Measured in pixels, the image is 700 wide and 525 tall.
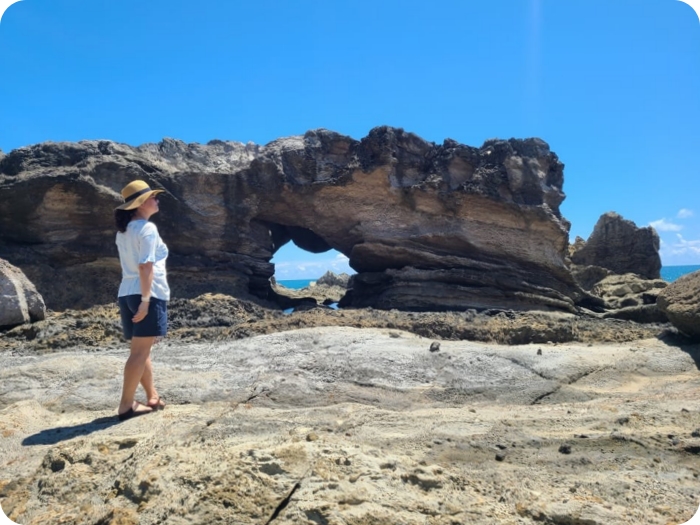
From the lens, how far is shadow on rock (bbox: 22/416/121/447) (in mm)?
4434

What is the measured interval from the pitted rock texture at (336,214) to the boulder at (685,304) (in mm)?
4236

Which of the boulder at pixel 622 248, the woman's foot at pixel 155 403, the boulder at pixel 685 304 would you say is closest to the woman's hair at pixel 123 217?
the woman's foot at pixel 155 403

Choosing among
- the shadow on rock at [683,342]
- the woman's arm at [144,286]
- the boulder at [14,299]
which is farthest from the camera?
the boulder at [14,299]

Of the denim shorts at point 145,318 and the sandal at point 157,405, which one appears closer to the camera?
the denim shorts at point 145,318

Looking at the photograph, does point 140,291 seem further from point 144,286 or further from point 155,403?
point 155,403

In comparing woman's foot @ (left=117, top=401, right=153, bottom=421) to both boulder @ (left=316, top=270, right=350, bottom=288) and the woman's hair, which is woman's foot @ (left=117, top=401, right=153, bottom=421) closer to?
the woman's hair

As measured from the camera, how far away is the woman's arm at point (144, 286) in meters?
4.84

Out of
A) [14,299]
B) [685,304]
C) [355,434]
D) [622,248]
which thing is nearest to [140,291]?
[355,434]

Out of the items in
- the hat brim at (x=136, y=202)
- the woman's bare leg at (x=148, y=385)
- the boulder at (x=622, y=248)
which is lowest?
the woman's bare leg at (x=148, y=385)

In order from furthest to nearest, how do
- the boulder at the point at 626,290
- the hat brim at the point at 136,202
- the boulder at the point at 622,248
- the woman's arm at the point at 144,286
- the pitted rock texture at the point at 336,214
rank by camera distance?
the boulder at the point at 622,248 < the boulder at the point at 626,290 < the pitted rock texture at the point at 336,214 < the hat brim at the point at 136,202 < the woman's arm at the point at 144,286

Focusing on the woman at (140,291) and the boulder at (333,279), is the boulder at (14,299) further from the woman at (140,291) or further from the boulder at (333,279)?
the boulder at (333,279)

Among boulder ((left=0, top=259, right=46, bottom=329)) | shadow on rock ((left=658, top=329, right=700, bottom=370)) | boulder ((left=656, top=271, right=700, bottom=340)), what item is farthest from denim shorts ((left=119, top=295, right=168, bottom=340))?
boulder ((left=656, top=271, right=700, bottom=340))

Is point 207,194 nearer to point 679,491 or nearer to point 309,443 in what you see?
point 309,443

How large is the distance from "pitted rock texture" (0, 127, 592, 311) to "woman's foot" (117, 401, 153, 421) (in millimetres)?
7737
